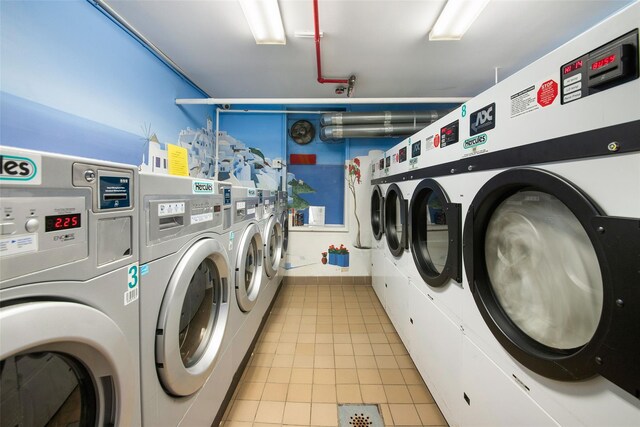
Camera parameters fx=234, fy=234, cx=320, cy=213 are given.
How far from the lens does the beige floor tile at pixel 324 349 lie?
75.5 inches

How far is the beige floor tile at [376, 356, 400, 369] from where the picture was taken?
5.79ft

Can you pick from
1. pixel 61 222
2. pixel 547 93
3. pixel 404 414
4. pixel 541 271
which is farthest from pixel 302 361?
pixel 547 93

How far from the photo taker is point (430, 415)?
4.52 feet

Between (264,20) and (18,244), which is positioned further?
(264,20)

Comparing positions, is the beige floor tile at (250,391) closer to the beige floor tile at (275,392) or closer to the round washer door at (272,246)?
the beige floor tile at (275,392)

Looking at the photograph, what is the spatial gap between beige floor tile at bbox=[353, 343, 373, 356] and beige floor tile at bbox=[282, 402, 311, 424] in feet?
2.01

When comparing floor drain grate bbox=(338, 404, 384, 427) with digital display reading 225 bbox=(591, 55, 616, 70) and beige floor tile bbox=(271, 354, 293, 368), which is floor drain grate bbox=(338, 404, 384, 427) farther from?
digital display reading 225 bbox=(591, 55, 616, 70)

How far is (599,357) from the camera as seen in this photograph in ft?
1.83

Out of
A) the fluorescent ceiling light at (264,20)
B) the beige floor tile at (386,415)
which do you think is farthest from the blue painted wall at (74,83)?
the beige floor tile at (386,415)

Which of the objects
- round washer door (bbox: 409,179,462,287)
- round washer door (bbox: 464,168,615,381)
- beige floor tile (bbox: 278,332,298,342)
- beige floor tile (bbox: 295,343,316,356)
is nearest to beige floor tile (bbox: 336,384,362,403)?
beige floor tile (bbox: 295,343,316,356)

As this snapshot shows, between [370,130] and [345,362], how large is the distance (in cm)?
257

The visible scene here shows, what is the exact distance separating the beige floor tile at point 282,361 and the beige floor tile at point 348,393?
420 mm

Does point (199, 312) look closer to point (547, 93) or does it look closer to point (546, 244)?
point (546, 244)

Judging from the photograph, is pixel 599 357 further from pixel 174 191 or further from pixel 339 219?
pixel 339 219
